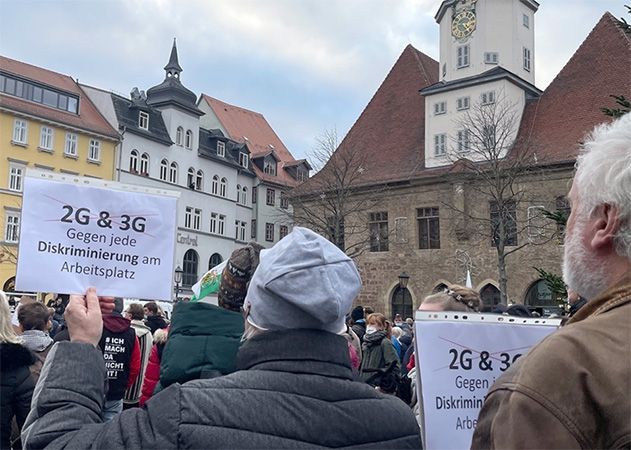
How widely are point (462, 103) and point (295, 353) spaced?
31.7 m

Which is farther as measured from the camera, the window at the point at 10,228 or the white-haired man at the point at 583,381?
the window at the point at 10,228

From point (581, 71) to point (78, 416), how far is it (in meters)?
34.0

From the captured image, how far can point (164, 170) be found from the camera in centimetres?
4019

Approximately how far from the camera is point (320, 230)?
110 ft

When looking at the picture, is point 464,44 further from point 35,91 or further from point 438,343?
point 438,343

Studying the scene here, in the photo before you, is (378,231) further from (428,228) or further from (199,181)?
(199,181)

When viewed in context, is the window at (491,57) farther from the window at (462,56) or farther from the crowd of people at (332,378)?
the crowd of people at (332,378)

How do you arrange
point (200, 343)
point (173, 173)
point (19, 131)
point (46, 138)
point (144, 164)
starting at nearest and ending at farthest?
point (200, 343) → point (19, 131) → point (46, 138) → point (144, 164) → point (173, 173)

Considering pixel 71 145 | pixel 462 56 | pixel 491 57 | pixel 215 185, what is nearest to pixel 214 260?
pixel 215 185

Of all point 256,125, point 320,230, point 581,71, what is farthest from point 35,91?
point 581,71

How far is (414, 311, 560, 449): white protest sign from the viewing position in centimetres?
297

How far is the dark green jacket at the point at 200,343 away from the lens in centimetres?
302

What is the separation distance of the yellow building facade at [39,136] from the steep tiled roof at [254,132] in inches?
527

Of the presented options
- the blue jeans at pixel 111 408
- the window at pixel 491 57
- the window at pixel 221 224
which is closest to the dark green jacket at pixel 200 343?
the blue jeans at pixel 111 408
